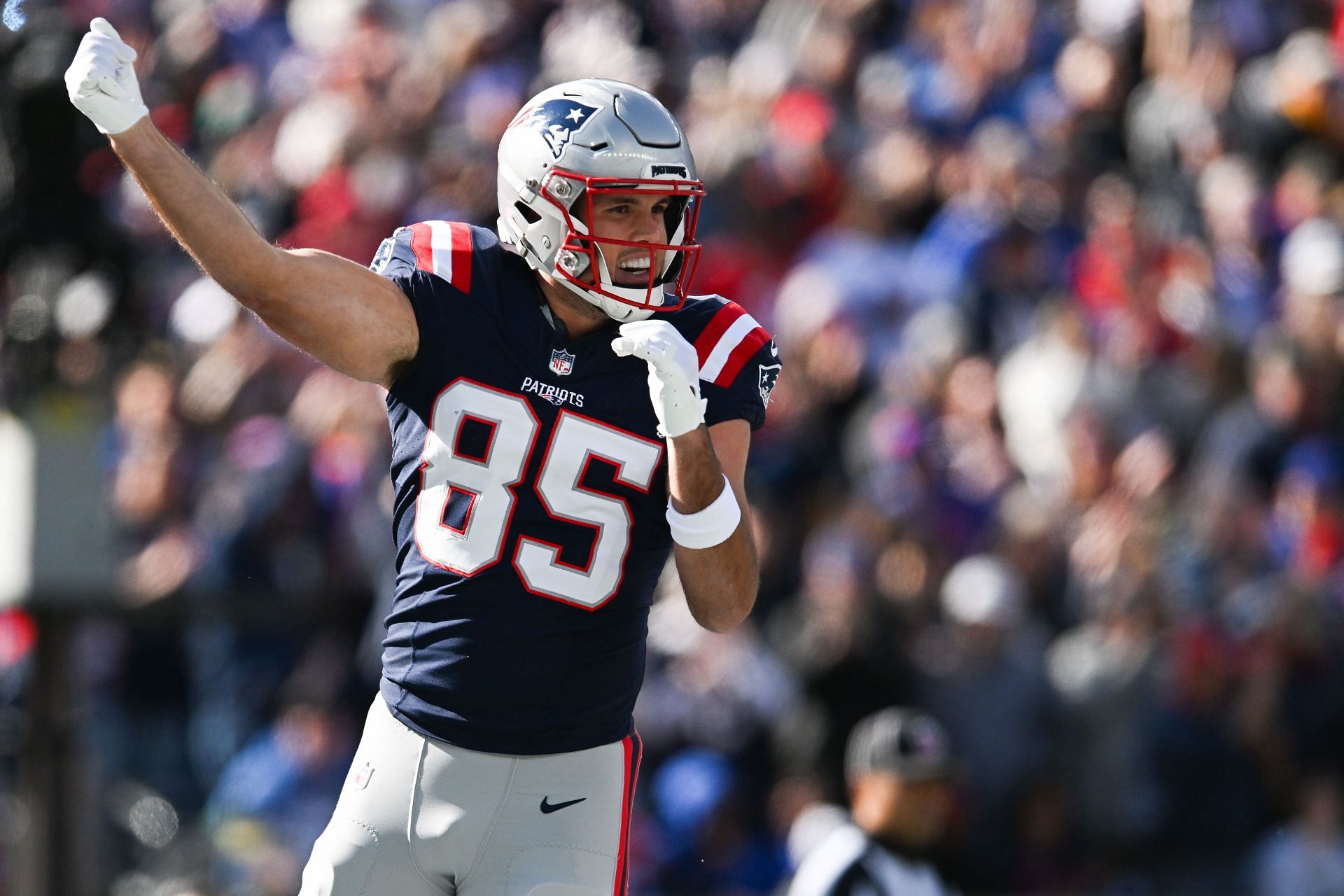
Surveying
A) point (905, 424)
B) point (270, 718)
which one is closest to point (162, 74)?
point (270, 718)

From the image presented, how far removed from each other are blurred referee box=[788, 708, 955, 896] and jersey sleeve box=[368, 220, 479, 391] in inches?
99.2

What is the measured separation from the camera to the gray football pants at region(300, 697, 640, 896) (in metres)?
3.48

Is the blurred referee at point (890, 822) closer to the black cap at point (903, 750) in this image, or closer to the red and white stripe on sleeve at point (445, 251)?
the black cap at point (903, 750)

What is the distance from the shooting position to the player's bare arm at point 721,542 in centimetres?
341

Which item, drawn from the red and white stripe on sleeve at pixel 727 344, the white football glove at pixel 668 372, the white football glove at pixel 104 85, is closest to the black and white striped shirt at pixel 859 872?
the red and white stripe on sleeve at pixel 727 344

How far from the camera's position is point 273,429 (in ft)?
29.8

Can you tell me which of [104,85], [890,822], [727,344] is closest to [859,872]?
[890,822]

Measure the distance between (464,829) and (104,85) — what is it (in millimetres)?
1404

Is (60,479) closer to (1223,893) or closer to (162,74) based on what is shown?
(1223,893)

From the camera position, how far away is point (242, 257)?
328 cm

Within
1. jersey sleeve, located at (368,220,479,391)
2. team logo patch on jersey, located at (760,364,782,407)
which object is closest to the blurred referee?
team logo patch on jersey, located at (760,364,782,407)

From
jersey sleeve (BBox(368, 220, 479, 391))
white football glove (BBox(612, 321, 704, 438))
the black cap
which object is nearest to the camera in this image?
white football glove (BBox(612, 321, 704, 438))

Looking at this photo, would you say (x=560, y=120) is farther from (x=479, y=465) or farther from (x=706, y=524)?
(x=706, y=524)

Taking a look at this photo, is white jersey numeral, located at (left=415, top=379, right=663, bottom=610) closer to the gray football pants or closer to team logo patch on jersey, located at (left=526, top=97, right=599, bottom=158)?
the gray football pants
